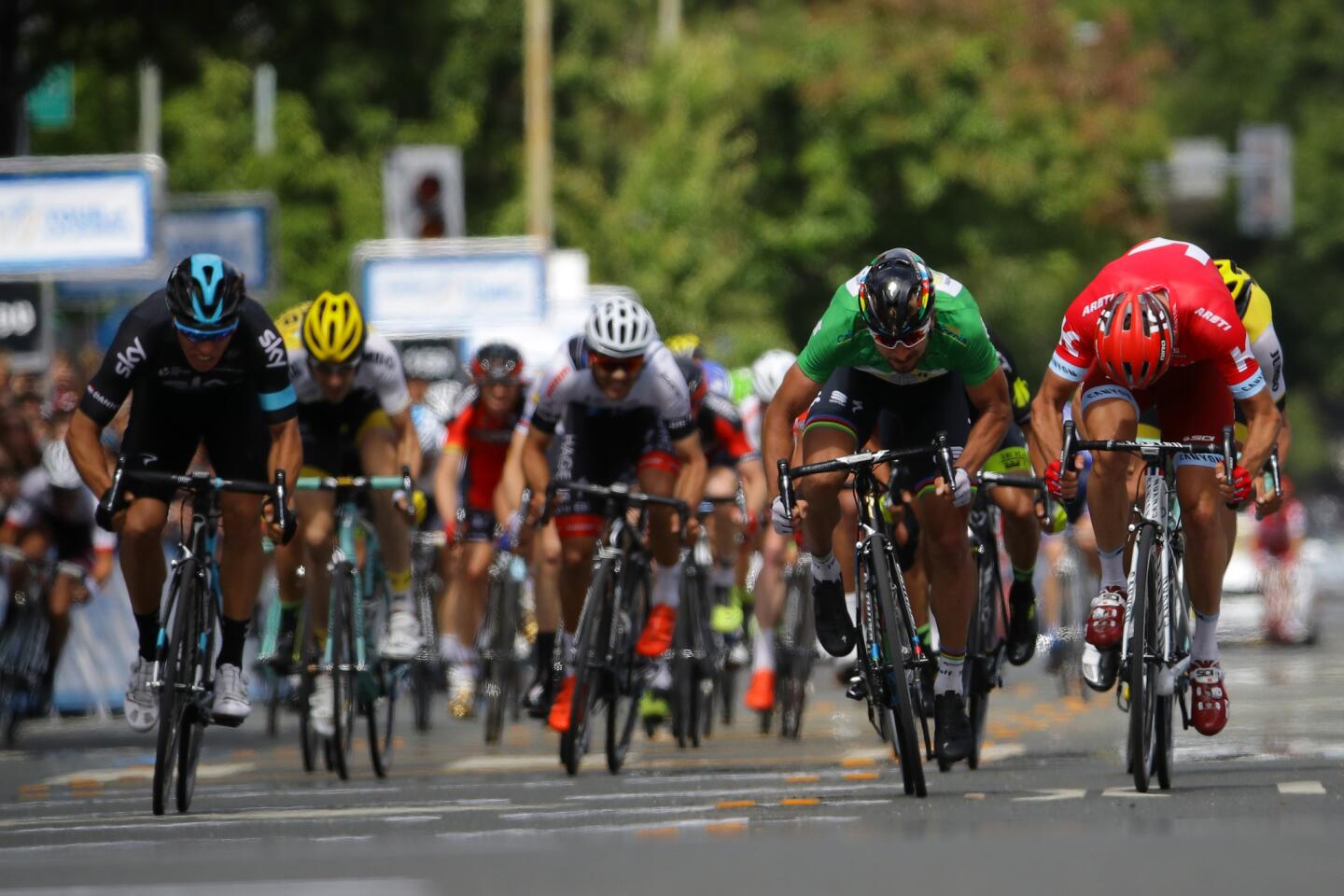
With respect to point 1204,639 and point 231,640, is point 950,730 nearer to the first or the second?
point 1204,639

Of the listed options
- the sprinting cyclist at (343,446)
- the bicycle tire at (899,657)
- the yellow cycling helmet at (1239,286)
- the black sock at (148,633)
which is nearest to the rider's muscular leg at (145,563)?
the black sock at (148,633)

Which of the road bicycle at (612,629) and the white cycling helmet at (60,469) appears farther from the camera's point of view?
the white cycling helmet at (60,469)

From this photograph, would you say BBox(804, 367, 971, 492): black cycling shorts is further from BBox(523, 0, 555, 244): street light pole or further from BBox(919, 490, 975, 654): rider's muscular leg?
BBox(523, 0, 555, 244): street light pole

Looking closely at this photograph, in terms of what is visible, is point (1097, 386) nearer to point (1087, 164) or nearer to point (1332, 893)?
point (1332, 893)

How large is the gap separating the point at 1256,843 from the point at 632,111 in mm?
39862

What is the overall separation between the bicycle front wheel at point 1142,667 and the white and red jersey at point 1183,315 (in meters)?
0.79

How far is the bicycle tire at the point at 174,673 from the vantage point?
11.1m

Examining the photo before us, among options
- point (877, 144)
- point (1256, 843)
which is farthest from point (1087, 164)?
point (1256, 843)

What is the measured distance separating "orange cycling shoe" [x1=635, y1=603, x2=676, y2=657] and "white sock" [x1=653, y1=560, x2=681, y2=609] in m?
0.08

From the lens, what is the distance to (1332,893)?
7543 mm

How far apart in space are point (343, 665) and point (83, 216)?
933 centimetres

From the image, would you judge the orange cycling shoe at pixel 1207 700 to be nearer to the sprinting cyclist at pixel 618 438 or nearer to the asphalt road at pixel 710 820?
the asphalt road at pixel 710 820

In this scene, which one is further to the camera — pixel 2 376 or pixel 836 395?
pixel 2 376

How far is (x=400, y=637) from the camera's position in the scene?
14.1 meters
